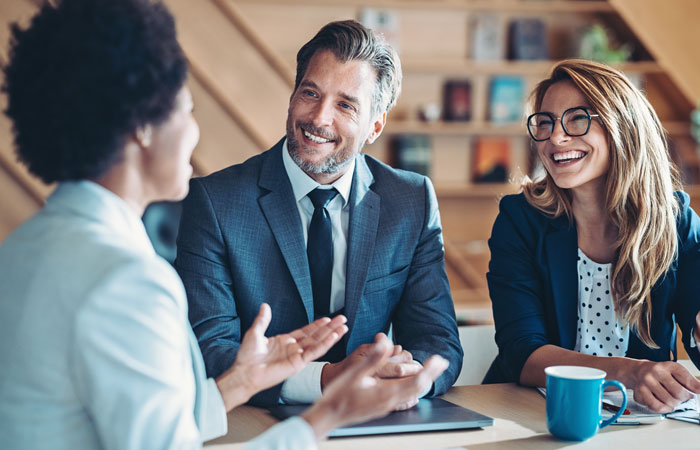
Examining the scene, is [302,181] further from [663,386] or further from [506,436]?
[663,386]

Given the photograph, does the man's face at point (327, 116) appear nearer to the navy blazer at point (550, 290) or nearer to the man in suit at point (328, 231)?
the man in suit at point (328, 231)

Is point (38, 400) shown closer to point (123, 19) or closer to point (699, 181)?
point (123, 19)

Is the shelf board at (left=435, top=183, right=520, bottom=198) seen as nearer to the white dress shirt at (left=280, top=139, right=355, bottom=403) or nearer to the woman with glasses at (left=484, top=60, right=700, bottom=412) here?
the woman with glasses at (left=484, top=60, right=700, bottom=412)

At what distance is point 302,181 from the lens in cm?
187

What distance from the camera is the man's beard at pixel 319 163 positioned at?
1.88m

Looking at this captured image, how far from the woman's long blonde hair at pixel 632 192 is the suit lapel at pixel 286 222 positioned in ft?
2.13

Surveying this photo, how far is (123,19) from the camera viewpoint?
2.95 ft

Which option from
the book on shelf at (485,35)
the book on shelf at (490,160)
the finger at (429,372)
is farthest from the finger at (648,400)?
the book on shelf at (485,35)

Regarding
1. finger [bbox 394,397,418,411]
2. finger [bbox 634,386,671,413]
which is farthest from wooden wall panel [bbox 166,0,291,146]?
finger [bbox 634,386,671,413]

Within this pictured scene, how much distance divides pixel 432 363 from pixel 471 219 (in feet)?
13.2

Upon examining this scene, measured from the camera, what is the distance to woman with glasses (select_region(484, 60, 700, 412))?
1820mm

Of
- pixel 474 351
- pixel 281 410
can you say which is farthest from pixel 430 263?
pixel 281 410

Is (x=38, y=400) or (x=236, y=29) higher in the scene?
(x=236, y=29)

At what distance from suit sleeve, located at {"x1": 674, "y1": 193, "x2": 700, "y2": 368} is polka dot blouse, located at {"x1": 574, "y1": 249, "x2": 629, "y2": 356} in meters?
0.14
